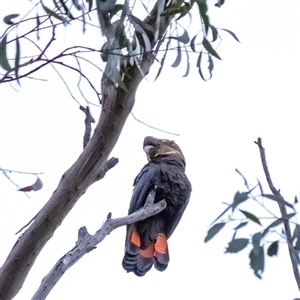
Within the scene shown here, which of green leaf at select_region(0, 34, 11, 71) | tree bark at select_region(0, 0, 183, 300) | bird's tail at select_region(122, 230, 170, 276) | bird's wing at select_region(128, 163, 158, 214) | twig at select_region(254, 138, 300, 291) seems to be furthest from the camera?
bird's wing at select_region(128, 163, 158, 214)

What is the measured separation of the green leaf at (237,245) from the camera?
4.90 ft

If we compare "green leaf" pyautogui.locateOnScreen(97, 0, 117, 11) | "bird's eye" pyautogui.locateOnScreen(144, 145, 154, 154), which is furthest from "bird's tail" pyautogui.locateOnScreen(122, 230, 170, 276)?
"green leaf" pyautogui.locateOnScreen(97, 0, 117, 11)

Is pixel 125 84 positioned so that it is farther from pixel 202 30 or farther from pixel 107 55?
pixel 202 30

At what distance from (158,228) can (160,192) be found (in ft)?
0.63

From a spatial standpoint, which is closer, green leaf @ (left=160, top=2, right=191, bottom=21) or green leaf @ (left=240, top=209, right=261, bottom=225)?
green leaf @ (left=240, top=209, right=261, bottom=225)

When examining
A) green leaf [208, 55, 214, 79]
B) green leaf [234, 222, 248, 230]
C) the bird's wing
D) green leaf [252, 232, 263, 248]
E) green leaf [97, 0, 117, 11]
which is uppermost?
the bird's wing

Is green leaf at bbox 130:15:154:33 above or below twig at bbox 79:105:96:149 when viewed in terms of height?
above

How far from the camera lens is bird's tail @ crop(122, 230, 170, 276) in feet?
11.1

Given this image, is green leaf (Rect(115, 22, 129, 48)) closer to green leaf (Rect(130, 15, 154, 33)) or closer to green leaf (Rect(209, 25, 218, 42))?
green leaf (Rect(130, 15, 154, 33))

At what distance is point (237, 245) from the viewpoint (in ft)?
4.91

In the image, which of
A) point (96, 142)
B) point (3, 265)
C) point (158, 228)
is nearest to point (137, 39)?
point (96, 142)

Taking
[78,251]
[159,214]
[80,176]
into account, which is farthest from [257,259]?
[159,214]

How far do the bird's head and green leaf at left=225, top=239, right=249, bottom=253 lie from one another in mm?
2597

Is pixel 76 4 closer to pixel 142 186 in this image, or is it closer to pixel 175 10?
pixel 175 10
